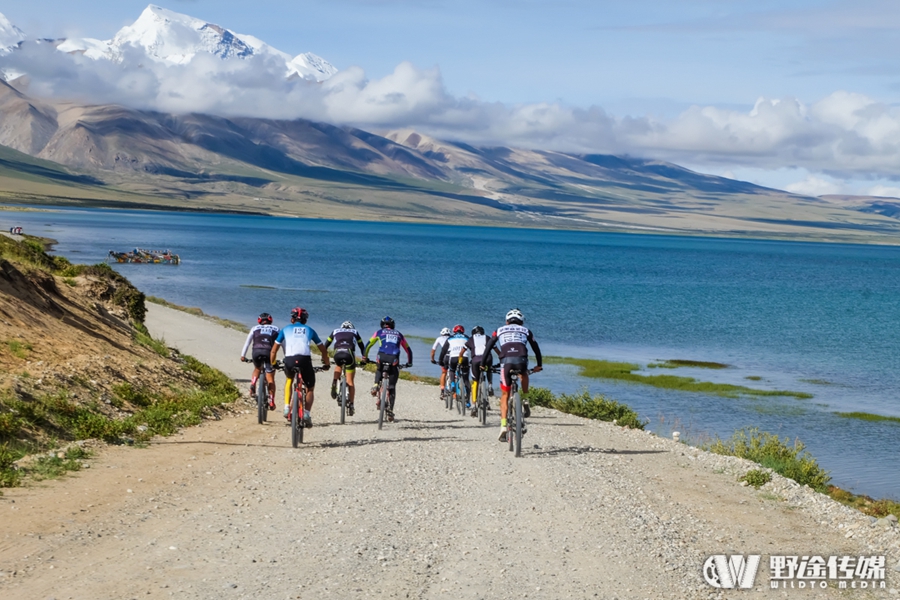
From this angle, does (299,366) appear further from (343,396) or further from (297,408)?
(343,396)

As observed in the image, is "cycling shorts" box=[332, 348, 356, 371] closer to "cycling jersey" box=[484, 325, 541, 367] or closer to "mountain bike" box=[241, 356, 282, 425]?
"mountain bike" box=[241, 356, 282, 425]

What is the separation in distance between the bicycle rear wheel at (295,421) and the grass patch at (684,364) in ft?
108

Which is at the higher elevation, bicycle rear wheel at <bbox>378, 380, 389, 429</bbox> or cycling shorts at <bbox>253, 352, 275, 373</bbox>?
cycling shorts at <bbox>253, 352, 275, 373</bbox>

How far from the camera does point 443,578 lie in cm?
947

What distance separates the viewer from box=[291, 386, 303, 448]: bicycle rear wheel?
55.9 feet

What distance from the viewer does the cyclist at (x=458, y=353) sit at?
78.7 ft

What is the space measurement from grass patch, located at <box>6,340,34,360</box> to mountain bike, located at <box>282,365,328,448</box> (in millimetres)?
5455

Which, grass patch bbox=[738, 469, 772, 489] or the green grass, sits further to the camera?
the green grass

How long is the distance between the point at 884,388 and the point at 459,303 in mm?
42838

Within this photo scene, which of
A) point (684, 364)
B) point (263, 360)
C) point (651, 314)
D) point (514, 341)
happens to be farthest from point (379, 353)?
point (651, 314)

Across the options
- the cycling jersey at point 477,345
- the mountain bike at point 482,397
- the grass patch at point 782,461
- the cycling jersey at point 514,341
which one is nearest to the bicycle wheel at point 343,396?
the cycling jersey at point 477,345

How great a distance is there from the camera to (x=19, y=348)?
18.2m

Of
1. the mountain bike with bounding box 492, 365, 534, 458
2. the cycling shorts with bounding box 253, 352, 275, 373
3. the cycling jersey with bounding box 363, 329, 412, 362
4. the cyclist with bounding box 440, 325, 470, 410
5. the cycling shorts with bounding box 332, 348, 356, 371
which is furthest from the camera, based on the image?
the cyclist with bounding box 440, 325, 470, 410

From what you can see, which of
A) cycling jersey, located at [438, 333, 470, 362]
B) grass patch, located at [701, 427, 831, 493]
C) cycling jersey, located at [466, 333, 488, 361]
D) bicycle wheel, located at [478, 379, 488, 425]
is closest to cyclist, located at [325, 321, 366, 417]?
cycling jersey, located at [466, 333, 488, 361]
